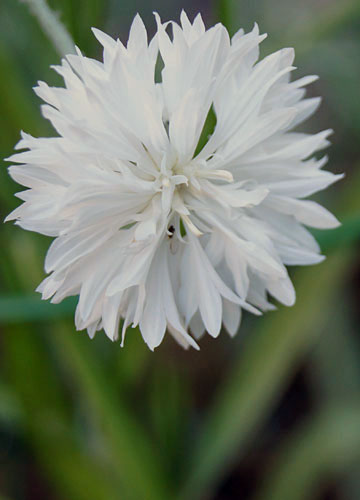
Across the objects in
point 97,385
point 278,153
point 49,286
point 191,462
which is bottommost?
point 191,462

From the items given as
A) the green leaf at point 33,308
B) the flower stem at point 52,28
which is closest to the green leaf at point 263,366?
the green leaf at point 33,308

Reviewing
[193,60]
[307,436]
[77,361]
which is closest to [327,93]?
[307,436]

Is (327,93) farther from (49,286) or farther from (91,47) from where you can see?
(49,286)

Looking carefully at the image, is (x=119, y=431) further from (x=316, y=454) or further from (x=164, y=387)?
(x=316, y=454)

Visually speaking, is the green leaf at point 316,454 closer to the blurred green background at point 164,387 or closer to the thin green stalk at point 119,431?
the blurred green background at point 164,387

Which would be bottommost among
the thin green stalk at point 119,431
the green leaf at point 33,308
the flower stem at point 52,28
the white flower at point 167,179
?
the thin green stalk at point 119,431

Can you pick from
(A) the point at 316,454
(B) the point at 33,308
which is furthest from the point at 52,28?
(A) the point at 316,454
